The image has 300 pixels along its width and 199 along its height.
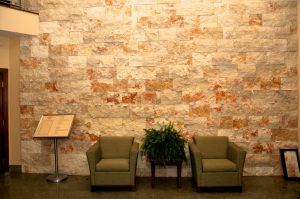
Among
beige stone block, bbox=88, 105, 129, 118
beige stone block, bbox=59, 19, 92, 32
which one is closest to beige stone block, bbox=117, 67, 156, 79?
beige stone block, bbox=88, 105, 129, 118

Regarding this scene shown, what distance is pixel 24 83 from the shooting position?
22.8 ft

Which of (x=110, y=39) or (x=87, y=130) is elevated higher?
(x=110, y=39)

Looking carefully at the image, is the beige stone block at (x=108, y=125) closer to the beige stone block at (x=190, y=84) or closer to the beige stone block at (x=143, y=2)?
the beige stone block at (x=190, y=84)

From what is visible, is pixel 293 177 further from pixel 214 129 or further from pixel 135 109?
pixel 135 109

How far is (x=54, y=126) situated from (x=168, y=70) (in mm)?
2542

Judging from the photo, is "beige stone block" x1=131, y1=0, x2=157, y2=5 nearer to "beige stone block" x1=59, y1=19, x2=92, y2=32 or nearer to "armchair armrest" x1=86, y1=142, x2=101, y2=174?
"beige stone block" x1=59, y1=19, x2=92, y2=32

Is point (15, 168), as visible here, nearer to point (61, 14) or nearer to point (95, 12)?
point (61, 14)

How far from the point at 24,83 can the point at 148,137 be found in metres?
2.98

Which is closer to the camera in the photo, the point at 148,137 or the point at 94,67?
the point at 148,137

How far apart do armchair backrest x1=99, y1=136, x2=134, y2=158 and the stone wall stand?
32 cm

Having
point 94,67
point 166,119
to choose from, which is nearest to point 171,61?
point 166,119

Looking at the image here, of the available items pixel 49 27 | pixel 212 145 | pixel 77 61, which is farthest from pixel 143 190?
pixel 49 27

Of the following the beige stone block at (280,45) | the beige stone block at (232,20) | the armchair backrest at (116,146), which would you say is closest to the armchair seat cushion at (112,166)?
the armchair backrest at (116,146)

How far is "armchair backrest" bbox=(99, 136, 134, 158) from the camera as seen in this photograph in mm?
6355
